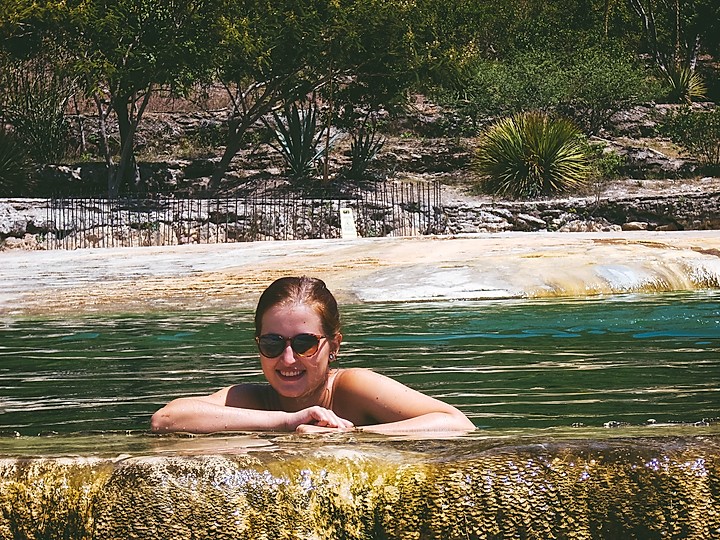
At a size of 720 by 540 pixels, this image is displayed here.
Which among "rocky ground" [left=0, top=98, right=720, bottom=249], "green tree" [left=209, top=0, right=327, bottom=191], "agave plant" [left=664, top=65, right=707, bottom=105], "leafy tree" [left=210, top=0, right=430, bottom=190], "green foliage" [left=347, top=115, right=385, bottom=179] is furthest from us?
"agave plant" [left=664, top=65, right=707, bottom=105]

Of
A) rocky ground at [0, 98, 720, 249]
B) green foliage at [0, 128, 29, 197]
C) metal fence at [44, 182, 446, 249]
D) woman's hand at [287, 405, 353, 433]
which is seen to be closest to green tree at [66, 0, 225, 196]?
metal fence at [44, 182, 446, 249]

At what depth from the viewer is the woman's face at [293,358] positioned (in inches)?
131

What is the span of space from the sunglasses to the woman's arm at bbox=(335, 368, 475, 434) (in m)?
0.21

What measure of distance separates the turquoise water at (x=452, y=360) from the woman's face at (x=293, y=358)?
2.69ft

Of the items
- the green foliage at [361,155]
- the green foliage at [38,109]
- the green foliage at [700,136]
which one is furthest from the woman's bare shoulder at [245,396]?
the green foliage at [38,109]

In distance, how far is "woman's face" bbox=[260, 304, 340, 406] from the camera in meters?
3.33

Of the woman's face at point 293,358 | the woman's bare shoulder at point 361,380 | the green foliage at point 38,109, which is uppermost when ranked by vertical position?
the green foliage at point 38,109

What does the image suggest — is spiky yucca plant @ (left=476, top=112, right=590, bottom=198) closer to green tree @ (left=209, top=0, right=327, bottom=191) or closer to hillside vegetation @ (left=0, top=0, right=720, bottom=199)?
hillside vegetation @ (left=0, top=0, right=720, bottom=199)

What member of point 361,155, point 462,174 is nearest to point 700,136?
point 462,174

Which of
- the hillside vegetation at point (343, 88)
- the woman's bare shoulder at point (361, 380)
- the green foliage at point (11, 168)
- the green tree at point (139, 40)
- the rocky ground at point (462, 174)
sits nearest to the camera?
the woman's bare shoulder at point (361, 380)

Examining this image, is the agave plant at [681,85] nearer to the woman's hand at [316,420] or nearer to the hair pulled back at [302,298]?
the hair pulled back at [302,298]

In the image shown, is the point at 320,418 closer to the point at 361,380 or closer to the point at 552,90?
the point at 361,380

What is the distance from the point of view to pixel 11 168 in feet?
71.0

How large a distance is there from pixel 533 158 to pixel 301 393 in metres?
17.1
